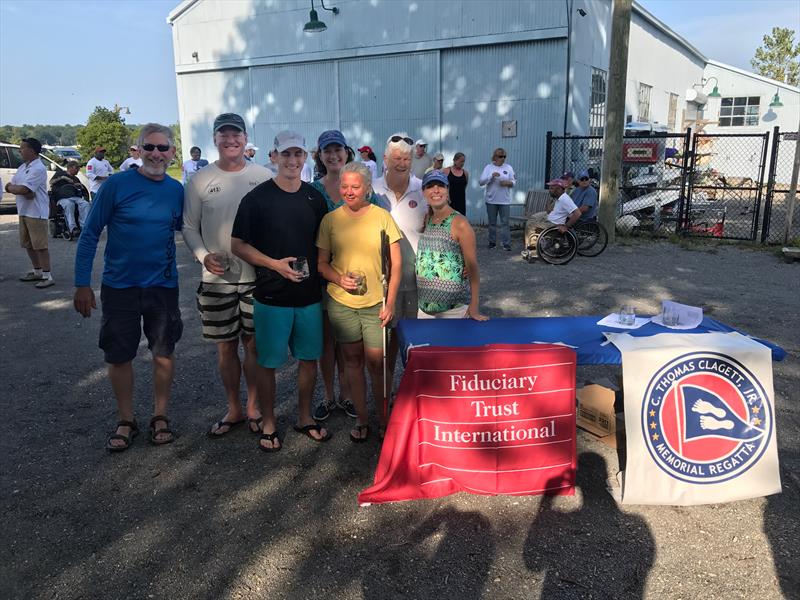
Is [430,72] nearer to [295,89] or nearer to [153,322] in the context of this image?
[295,89]

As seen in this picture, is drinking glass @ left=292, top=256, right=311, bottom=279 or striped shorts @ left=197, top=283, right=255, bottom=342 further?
striped shorts @ left=197, top=283, right=255, bottom=342

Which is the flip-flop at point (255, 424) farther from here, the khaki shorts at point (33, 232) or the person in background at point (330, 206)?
the khaki shorts at point (33, 232)

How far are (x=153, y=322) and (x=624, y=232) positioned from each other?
446 inches

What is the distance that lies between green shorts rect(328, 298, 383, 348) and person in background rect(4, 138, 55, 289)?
6213mm

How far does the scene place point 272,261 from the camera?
11.7ft

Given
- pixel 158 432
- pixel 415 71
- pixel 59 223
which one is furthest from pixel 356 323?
pixel 415 71

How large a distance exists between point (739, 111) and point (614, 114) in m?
22.0

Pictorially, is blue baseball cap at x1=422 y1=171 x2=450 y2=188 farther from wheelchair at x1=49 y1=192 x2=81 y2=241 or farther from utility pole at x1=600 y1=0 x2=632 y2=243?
wheelchair at x1=49 y1=192 x2=81 y2=241

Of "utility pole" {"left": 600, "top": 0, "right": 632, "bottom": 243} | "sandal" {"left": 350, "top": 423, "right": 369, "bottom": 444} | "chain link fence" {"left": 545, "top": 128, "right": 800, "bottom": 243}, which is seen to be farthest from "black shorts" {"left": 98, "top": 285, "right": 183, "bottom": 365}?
"chain link fence" {"left": 545, "top": 128, "right": 800, "bottom": 243}

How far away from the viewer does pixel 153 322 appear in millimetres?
3959

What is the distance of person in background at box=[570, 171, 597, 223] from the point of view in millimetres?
10805

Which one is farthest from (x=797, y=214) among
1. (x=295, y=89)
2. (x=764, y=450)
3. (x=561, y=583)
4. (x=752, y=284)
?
(x=561, y=583)

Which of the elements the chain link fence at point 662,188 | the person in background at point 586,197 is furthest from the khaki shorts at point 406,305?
the chain link fence at point 662,188

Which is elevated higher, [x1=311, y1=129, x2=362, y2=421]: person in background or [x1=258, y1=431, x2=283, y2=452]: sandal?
[x1=311, y1=129, x2=362, y2=421]: person in background
